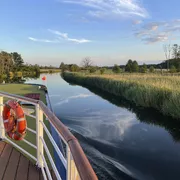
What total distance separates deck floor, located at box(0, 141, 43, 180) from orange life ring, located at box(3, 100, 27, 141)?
313mm

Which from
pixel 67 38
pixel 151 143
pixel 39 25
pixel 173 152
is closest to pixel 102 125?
pixel 151 143

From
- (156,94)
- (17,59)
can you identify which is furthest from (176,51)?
(17,59)

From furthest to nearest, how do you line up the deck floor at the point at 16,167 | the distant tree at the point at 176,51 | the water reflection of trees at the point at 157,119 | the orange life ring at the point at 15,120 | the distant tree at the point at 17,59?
the distant tree at the point at 17,59
the distant tree at the point at 176,51
the water reflection of trees at the point at 157,119
the orange life ring at the point at 15,120
the deck floor at the point at 16,167

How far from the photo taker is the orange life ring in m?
2.52

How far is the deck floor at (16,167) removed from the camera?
2336mm

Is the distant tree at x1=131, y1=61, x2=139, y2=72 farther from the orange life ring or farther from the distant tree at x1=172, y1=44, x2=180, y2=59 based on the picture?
the orange life ring

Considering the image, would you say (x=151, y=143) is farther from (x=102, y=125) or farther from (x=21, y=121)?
(x=21, y=121)

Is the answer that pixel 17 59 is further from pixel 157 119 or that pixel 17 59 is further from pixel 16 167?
pixel 16 167

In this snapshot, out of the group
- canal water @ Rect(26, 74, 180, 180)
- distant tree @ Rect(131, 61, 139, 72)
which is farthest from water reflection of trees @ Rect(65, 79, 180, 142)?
distant tree @ Rect(131, 61, 139, 72)

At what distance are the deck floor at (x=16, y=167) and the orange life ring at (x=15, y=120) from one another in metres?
0.31

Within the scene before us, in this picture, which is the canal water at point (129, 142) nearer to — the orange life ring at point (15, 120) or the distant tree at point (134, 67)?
the orange life ring at point (15, 120)

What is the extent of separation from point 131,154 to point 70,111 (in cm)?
512

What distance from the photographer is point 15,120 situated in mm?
2699

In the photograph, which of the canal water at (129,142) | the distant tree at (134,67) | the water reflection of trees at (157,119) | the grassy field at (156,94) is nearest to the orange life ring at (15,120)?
the canal water at (129,142)
